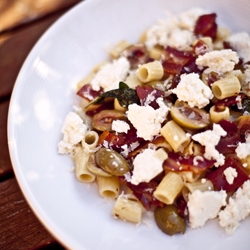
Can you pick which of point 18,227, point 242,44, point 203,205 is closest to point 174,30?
point 242,44

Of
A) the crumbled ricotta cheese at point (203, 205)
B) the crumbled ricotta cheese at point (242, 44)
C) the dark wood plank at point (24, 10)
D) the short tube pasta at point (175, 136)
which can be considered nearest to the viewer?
the crumbled ricotta cheese at point (203, 205)

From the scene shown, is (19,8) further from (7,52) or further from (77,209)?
(77,209)

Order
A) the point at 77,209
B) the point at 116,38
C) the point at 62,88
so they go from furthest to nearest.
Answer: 1. the point at 116,38
2. the point at 62,88
3. the point at 77,209

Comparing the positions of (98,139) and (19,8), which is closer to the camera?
(98,139)

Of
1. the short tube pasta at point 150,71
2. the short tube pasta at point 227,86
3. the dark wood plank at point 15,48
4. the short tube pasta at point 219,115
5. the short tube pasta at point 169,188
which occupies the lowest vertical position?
the dark wood plank at point 15,48

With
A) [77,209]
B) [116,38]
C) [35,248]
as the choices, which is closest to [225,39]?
[116,38]

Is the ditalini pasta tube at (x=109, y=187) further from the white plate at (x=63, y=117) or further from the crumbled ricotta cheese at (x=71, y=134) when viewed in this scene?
the crumbled ricotta cheese at (x=71, y=134)

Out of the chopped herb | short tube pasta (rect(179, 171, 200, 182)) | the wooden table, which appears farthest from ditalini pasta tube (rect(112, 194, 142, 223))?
the chopped herb

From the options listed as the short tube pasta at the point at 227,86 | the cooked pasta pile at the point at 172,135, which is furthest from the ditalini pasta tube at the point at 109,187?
the short tube pasta at the point at 227,86
